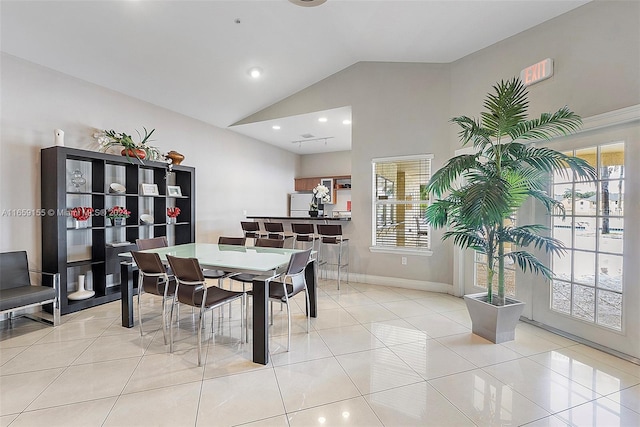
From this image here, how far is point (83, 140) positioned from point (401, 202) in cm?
438

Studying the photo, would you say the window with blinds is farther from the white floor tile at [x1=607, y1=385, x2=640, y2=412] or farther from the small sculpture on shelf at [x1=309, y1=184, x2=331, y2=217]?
the white floor tile at [x1=607, y1=385, x2=640, y2=412]

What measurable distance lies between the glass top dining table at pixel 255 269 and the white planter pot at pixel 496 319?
1.64 m

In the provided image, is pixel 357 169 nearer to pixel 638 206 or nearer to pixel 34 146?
pixel 638 206

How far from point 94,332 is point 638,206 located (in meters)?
4.90

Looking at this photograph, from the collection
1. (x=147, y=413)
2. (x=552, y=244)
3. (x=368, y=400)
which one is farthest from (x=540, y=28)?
(x=147, y=413)

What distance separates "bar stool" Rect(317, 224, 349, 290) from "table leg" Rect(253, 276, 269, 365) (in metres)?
2.33

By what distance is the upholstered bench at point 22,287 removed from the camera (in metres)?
2.90

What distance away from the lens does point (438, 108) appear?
436 cm

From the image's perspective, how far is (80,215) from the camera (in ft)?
11.7

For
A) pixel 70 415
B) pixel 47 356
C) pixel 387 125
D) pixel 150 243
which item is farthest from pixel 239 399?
pixel 387 125

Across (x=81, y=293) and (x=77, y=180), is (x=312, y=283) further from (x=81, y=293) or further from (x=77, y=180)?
(x=77, y=180)

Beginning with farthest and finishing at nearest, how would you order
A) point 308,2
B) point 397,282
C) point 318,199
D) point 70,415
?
point 318,199 → point 397,282 → point 308,2 → point 70,415

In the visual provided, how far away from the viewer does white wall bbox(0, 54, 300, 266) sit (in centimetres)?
326

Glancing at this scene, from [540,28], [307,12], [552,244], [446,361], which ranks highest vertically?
[307,12]
